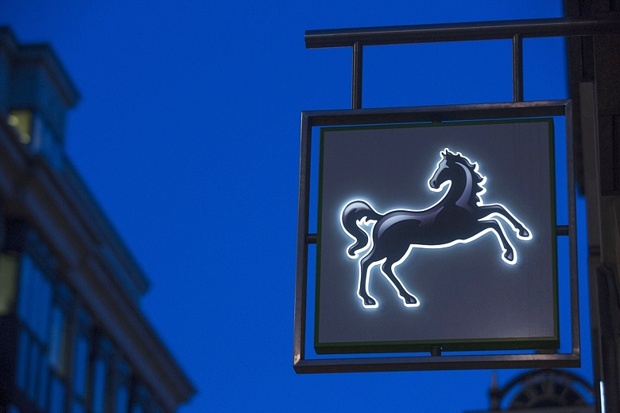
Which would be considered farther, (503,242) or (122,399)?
(122,399)

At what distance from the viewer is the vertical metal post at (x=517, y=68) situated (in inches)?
348

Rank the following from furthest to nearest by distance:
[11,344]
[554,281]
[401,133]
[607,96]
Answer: [11,344] → [607,96] → [401,133] → [554,281]

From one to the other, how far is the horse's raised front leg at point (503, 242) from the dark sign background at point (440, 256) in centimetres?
3

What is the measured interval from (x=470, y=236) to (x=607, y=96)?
4.25 meters

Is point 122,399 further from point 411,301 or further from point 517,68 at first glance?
point 411,301

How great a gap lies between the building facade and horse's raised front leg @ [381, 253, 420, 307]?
28440mm

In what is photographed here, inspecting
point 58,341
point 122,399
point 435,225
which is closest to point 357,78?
point 435,225

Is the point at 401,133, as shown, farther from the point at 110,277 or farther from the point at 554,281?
the point at 110,277

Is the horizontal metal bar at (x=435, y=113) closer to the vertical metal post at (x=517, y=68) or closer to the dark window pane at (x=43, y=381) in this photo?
the vertical metal post at (x=517, y=68)

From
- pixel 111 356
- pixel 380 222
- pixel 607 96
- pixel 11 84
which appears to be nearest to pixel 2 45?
pixel 11 84

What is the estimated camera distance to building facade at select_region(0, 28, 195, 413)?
37219 millimetres

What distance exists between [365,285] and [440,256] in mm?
492

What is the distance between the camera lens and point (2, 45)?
1607 inches

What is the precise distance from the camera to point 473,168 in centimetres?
860
